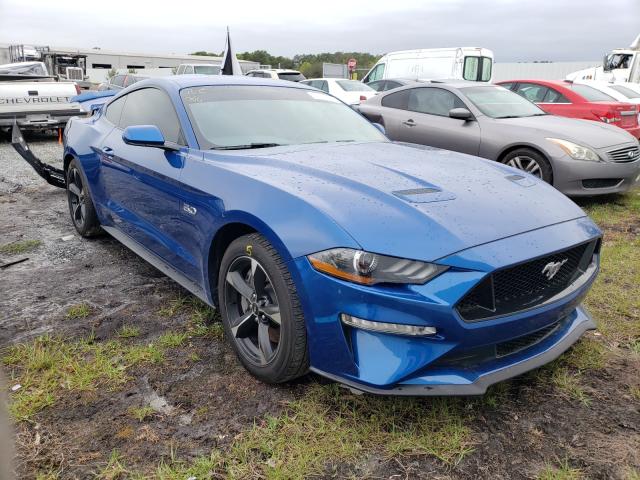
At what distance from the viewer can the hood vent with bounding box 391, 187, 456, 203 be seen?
2.28 metres

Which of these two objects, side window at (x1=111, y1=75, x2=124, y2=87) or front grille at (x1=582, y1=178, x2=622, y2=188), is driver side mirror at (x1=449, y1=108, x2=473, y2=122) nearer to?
front grille at (x1=582, y1=178, x2=622, y2=188)

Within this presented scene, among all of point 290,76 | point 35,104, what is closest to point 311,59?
point 290,76

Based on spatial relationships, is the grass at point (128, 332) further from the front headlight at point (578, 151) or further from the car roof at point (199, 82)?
the front headlight at point (578, 151)

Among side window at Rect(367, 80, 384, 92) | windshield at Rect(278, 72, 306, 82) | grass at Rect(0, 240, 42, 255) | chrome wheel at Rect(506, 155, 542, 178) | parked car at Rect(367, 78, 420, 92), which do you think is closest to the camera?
grass at Rect(0, 240, 42, 255)

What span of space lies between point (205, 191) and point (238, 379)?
962 millimetres

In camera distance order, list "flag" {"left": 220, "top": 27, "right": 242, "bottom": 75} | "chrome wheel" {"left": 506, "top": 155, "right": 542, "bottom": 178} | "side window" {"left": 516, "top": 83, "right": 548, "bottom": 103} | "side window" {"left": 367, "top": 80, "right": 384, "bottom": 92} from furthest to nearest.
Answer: "side window" {"left": 367, "top": 80, "right": 384, "bottom": 92}, "side window" {"left": 516, "top": 83, "right": 548, "bottom": 103}, "flag" {"left": 220, "top": 27, "right": 242, "bottom": 75}, "chrome wheel" {"left": 506, "top": 155, "right": 542, "bottom": 178}

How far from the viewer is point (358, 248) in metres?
1.99

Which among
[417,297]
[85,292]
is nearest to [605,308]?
[417,297]

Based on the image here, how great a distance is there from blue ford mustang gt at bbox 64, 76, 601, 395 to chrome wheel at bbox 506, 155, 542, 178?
295 centimetres

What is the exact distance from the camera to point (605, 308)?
328cm

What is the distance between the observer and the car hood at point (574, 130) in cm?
576

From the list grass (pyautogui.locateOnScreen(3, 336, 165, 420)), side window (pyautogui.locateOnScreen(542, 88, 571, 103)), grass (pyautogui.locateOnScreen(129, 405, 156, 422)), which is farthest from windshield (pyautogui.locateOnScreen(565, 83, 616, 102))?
grass (pyautogui.locateOnScreen(129, 405, 156, 422))

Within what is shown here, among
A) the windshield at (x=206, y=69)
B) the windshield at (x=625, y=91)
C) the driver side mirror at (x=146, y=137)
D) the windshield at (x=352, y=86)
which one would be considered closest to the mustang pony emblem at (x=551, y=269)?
the driver side mirror at (x=146, y=137)

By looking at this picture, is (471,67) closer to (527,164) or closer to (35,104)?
(527,164)
